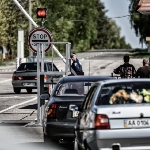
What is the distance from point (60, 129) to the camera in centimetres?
1429

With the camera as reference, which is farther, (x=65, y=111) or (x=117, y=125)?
(x=65, y=111)

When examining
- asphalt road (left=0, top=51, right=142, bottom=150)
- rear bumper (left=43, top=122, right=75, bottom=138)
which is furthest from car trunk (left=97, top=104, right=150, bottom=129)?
asphalt road (left=0, top=51, right=142, bottom=150)

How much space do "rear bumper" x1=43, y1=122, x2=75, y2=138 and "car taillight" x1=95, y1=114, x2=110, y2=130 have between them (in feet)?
11.7

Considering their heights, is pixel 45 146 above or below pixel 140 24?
above

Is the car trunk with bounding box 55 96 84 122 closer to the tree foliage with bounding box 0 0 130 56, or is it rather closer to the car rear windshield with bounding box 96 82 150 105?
the car rear windshield with bounding box 96 82 150 105

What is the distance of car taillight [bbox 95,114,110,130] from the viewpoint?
422 inches

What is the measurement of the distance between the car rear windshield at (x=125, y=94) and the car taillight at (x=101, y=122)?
13.5 inches

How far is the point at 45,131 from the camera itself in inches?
571

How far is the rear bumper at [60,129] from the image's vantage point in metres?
14.3

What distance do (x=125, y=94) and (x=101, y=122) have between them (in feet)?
2.27

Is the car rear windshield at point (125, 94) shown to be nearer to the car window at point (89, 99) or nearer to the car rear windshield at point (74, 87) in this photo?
the car window at point (89, 99)

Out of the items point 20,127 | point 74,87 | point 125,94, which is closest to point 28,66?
point 20,127

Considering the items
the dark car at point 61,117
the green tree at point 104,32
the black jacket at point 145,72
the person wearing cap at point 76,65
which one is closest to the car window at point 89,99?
the dark car at point 61,117

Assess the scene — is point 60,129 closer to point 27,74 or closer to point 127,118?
point 127,118
